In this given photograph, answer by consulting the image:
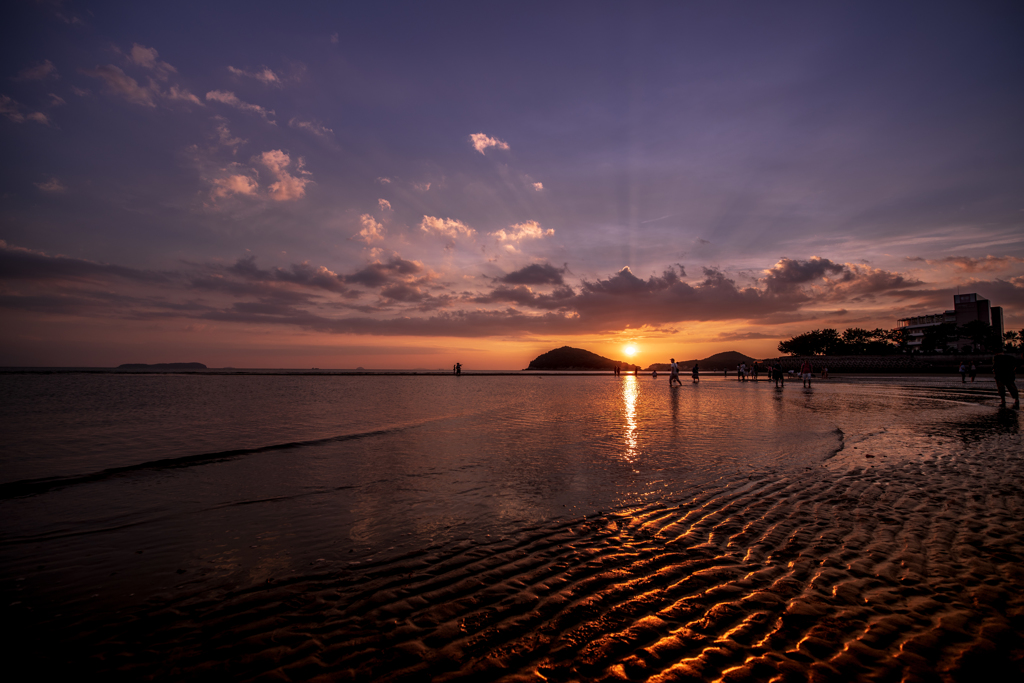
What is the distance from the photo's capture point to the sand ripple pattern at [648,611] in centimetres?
334

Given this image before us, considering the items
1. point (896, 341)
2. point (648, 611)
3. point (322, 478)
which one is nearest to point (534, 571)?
point (648, 611)

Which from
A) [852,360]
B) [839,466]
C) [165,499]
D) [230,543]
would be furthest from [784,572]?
[852,360]

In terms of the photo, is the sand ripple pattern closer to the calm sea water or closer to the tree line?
the calm sea water

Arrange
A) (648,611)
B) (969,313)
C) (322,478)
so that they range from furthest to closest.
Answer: (969,313), (322,478), (648,611)

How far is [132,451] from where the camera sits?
1261 cm

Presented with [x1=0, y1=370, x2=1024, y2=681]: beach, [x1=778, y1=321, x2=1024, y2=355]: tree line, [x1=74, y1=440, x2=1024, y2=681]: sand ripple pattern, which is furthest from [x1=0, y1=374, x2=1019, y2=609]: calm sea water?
[x1=778, y1=321, x2=1024, y2=355]: tree line

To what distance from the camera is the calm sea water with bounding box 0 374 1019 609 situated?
5711mm

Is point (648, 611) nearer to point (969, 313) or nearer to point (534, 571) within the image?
point (534, 571)

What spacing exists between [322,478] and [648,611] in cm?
815

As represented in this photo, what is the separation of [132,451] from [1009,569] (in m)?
19.4

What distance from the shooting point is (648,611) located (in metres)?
4.10

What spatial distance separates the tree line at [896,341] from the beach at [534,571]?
14574 cm

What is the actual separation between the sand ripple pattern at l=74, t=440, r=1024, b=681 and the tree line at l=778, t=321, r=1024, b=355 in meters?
151

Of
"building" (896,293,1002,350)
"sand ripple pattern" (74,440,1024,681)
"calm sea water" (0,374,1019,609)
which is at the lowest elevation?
"calm sea water" (0,374,1019,609)
